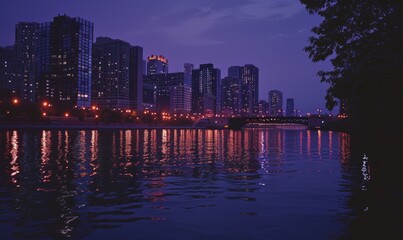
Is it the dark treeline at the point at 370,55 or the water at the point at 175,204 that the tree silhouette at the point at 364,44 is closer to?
the dark treeline at the point at 370,55

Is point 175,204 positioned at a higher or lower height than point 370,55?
lower

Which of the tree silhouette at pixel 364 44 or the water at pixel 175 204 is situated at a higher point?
the tree silhouette at pixel 364 44

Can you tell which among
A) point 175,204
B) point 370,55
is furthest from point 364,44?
point 175,204

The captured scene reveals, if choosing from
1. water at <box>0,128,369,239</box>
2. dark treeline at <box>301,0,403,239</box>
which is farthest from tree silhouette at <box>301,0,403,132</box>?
water at <box>0,128,369,239</box>

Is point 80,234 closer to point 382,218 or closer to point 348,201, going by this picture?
point 382,218

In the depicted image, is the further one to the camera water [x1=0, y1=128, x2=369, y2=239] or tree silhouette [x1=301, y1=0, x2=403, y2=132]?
tree silhouette [x1=301, y1=0, x2=403, y2=132]

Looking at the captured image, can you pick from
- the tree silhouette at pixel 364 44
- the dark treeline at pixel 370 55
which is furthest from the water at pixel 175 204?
the tree silhouette at pixel 364 44

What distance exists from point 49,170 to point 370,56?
828 inches

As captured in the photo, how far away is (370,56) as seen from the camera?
612 inches

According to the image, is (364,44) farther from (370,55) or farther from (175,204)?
(175,204)

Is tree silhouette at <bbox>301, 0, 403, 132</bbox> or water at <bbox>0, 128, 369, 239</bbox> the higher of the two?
tree silhouette at <bbox>301, 0, 403, 132</bbox>

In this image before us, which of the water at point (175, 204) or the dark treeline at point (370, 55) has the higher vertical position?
the dark treeline at point (370, 55)

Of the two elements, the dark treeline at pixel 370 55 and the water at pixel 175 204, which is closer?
the water at pixel 175 204

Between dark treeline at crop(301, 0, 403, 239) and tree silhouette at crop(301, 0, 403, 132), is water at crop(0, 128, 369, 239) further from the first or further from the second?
tree silhouette at crop(301, 0, 403, 132)
